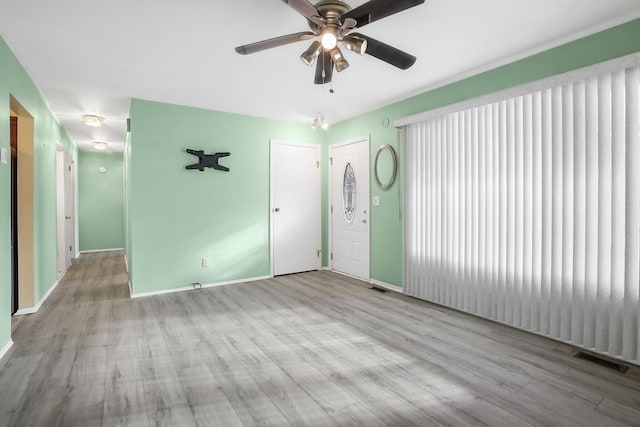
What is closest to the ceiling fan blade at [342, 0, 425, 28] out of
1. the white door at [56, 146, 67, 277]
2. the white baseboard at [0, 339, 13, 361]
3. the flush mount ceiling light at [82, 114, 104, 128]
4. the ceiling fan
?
the ceiling fan

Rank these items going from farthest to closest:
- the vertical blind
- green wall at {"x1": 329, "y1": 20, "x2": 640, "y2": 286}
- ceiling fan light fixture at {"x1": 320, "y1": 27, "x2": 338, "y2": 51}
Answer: green wall at {"x1": 329, "y1": 20, "x2": 640, "y2": 286}, the vertical blind, ceiling fan light fixture at {"x1": 320, "y1": 27, "x2": 338, "y2": 51}

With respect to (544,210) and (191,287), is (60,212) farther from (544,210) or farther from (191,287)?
(544,210)

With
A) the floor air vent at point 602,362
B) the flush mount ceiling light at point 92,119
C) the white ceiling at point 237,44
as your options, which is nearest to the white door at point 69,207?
the flush mount ceiling light at point 92,119

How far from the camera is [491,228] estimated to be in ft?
10.7

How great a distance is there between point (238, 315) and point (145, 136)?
2604mm

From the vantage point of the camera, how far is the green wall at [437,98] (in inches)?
99.1

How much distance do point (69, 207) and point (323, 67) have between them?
20.6 feet

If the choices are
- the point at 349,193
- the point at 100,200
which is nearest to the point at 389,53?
the point at 349,193

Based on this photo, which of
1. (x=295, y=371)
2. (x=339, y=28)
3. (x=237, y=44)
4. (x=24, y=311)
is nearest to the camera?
(x=339, y=28)

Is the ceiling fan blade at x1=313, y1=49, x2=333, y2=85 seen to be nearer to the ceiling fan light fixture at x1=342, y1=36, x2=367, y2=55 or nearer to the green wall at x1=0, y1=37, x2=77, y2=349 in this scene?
the ceiling fan light fixture at x1=342, y1=36, x2=367, y2=55

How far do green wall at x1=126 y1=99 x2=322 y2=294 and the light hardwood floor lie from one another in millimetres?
850

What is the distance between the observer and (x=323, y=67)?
8.53ft

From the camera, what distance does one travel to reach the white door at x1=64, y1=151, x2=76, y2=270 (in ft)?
19.6

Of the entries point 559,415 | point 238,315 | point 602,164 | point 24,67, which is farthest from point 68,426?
point 602,164
